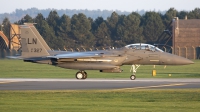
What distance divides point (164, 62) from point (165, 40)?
66.5 meters

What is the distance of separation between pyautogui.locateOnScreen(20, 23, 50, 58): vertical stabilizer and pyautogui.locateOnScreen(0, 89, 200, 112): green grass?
11639 millimetres

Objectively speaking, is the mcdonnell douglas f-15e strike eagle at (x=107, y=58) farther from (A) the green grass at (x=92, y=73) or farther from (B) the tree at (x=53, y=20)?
(B) the tree at (x=53, y=20)

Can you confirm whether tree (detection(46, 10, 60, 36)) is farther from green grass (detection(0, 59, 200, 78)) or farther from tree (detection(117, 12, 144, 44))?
green grass (detection(0, 59, 200, 78))

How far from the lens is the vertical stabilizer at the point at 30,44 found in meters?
37.2

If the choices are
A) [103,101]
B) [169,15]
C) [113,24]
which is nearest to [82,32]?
[113,24]

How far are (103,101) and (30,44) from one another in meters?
16.5

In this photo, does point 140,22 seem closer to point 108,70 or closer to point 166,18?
point 166,18

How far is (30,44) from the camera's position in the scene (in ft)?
123

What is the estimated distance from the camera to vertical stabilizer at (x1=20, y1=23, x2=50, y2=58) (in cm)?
3722

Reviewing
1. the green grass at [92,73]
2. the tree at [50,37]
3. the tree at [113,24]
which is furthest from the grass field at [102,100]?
the tree at [113,24]

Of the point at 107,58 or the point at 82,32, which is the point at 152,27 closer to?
the point at 82,32

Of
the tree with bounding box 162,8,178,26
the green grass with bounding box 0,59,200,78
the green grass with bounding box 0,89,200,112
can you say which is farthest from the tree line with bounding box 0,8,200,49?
the green grass with bounding box 0,89,200,112

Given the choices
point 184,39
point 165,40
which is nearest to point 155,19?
point 165,40

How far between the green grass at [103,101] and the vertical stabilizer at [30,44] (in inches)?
458
